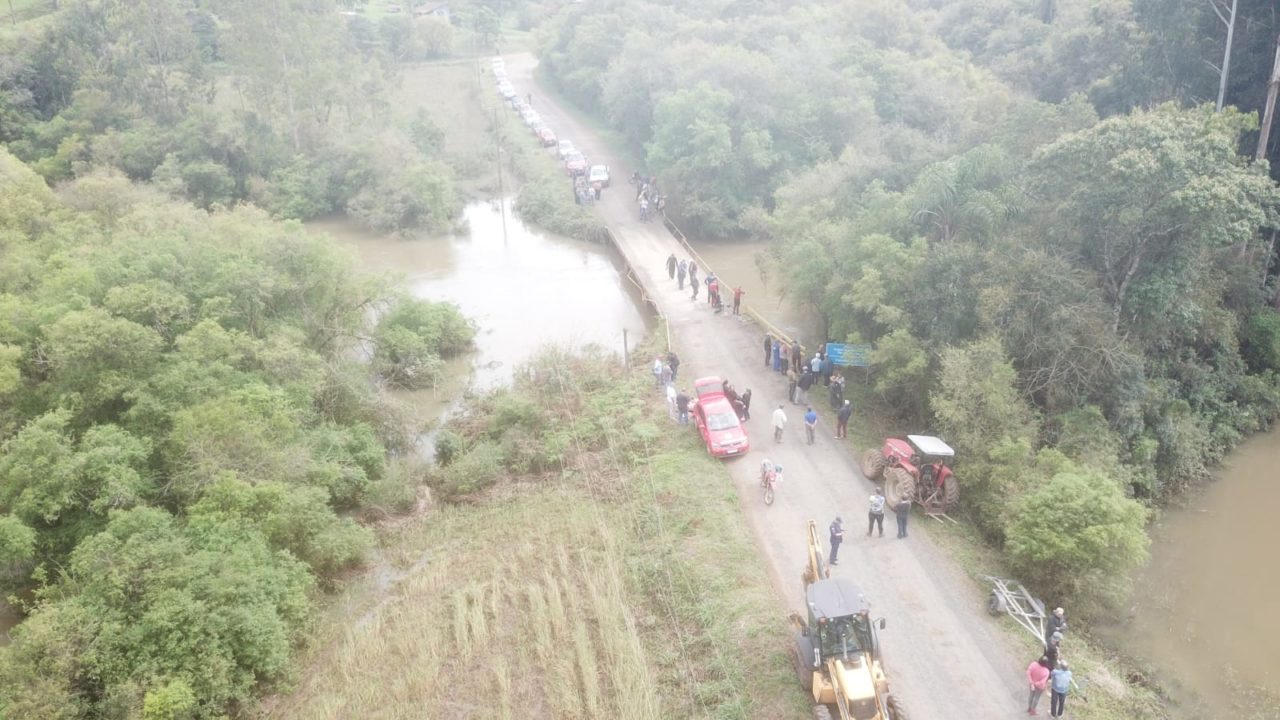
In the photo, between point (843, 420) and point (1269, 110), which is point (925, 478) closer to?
point (843, 420)

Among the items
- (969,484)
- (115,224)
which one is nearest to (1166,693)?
(969,484)

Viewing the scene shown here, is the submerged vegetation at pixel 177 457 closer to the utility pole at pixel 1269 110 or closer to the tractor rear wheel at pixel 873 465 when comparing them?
the tractor rear wheel at pixel 873 465

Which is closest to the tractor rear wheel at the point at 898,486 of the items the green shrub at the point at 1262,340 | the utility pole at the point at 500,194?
the green shrub at the point at 1262,340

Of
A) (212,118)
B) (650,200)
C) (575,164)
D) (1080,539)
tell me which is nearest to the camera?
(1080,539)

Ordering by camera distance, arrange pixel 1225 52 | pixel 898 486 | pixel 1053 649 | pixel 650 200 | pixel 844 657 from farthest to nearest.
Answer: pixel 650 200 < pixel 1225 52 < pixel 898 486 < pixel 1053 649 < pixel 844 657

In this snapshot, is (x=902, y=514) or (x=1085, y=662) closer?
(x=1085, y=662)

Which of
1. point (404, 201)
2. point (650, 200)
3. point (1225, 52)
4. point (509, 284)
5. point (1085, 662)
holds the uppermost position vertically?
point (1225, 52)

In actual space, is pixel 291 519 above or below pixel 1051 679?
above

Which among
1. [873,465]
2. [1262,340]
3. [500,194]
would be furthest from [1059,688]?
[500,194]
